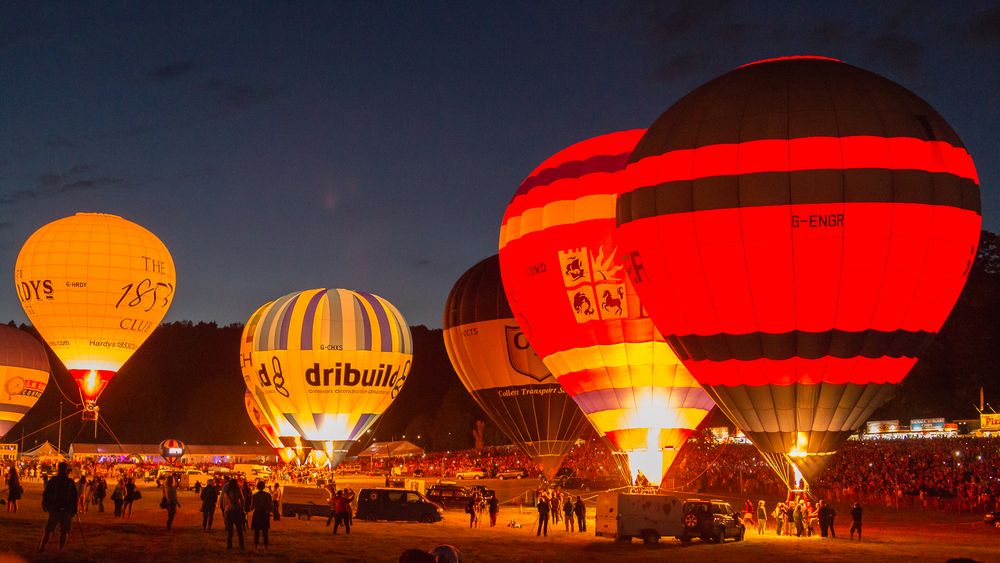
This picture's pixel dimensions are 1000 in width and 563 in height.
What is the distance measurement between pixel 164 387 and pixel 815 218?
103490mm

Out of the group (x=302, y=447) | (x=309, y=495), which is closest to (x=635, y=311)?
(x=309, y=495)

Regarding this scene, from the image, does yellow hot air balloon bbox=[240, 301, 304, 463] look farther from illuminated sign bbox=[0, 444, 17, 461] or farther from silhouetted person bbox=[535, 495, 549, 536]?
silhouetted person bbox=[535, 495, 549, 536]

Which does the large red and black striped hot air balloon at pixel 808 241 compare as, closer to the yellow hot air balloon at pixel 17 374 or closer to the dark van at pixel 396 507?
the dark van at pixel 396 507

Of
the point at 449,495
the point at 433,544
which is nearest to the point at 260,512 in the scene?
the point at 433,544

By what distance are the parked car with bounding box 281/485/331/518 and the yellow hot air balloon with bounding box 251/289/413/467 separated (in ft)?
6.12

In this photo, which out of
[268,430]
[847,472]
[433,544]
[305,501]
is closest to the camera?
[433,544]

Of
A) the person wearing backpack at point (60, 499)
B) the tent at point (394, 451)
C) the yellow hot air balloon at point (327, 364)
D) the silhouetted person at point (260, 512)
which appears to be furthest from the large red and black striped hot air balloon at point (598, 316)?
the tent at point (394, 451)

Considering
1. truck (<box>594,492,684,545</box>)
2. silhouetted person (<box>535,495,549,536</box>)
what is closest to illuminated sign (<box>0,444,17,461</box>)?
silhouetted person (<box>535,495,549,536</box>)

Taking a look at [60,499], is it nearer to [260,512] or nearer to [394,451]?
[260,512]

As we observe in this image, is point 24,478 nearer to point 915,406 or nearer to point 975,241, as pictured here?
point 975,241

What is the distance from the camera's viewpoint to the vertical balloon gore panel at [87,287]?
35906 millimetres

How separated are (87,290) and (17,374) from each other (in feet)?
40.8

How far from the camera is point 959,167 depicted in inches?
755

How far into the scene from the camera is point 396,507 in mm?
24938
